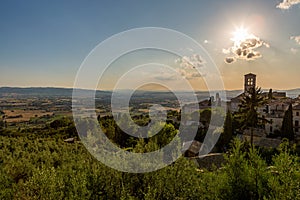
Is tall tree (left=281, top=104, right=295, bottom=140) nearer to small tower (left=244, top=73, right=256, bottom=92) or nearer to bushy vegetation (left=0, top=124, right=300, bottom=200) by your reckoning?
small tower (left=244, top=73, right=256, bottom=92)

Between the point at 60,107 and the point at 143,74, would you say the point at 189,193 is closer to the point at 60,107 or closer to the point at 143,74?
the point at 143,74

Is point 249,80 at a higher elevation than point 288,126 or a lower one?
higher

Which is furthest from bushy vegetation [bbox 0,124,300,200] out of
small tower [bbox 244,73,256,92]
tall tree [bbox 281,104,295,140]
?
small tower [bbox 244,73,256,92]

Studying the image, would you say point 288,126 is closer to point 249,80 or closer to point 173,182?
point 249,80

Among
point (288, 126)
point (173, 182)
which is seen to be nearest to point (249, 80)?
point (288, 126)

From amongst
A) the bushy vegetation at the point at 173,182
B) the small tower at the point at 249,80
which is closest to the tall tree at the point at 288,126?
the small tower at the point at 249,80

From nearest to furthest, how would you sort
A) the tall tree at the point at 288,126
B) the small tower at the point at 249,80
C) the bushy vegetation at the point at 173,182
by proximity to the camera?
the bushy vegetation at the point at 173,182 → the tall tree at the point at 288,126 → the small tower at the point at 249,80

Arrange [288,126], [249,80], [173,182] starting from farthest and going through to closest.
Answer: [249,80]
[288,126]
[173,182]

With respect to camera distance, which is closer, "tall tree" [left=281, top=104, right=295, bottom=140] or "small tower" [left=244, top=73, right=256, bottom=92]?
"tall tree" [left=281, top=104, right=295, bottom=140]

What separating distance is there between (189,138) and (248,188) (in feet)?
70.3

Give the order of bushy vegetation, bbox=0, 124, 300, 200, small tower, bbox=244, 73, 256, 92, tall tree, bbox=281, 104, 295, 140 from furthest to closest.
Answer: small tower, bbox=244, 73, 256, 92, tall tree, bbox=281, 104, 295, 140, bushy vegetation, bbox=0, 124, 300, 200

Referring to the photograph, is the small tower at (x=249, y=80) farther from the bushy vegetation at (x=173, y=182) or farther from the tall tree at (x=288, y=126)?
the bushy vegetation at (x=173, y=182)

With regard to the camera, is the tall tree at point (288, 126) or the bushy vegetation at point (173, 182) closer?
the bushy vegetation at point (173, 182)

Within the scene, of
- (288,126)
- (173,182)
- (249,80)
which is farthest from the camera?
(249,80)
